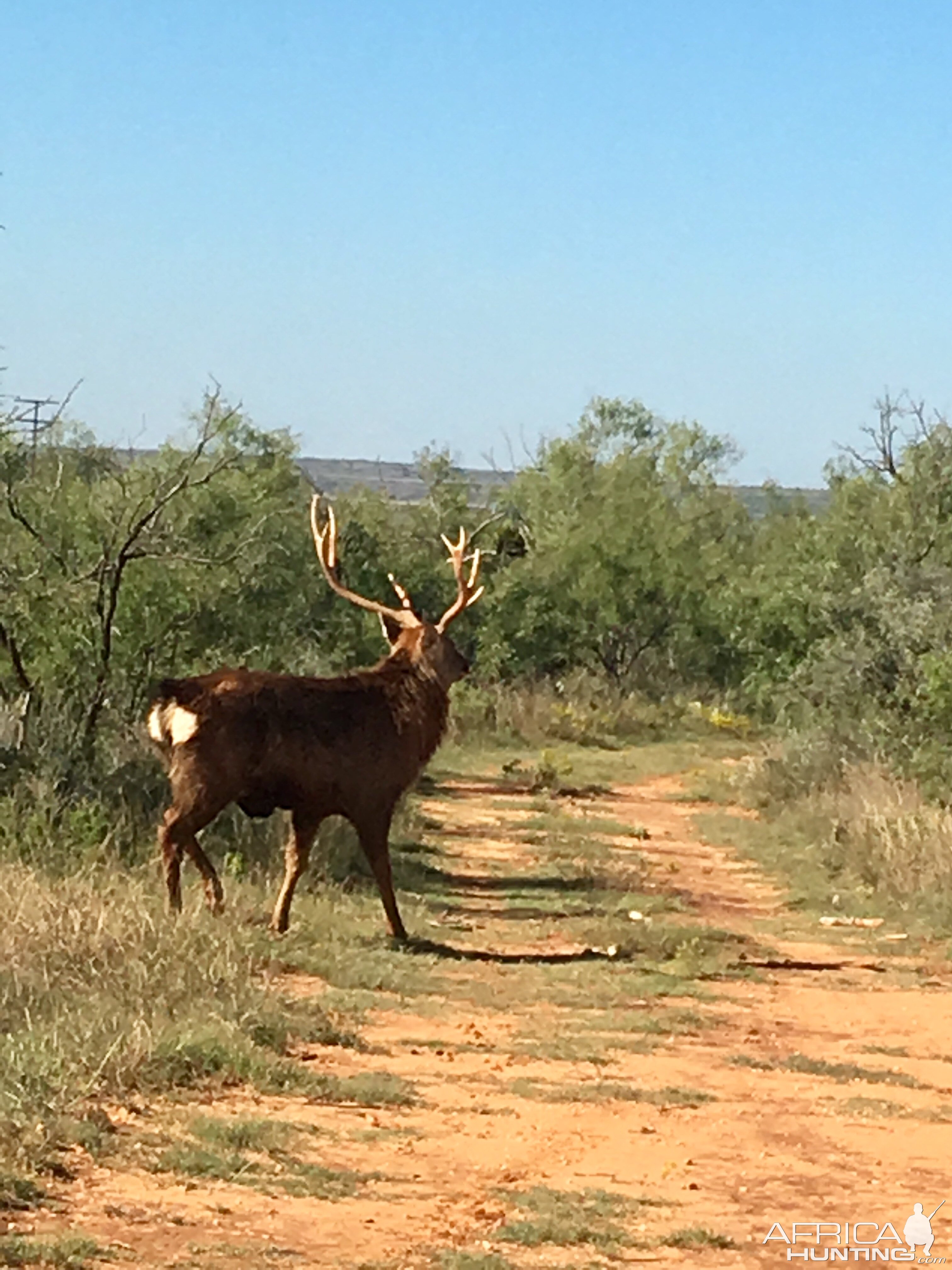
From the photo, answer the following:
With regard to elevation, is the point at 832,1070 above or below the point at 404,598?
below

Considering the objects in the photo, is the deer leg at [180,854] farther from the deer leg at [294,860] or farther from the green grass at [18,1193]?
the green grass at [18,1193]

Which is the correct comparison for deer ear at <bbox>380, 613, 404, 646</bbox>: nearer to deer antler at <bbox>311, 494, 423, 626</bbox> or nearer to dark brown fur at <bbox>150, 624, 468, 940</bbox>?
deer antler at <bbox>311, 494, 423, 626</bbox>

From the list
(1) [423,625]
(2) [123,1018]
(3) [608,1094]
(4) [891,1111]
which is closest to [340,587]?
(1) [423,625]

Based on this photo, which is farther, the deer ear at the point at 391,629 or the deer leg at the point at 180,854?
the deer ear at the point at 391,629

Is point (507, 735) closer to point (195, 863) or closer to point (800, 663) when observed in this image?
point (800, 663)

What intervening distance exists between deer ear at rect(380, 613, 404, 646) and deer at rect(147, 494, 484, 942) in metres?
0.02

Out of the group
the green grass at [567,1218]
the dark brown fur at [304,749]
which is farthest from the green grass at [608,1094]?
the dark brown fur at [304,749]

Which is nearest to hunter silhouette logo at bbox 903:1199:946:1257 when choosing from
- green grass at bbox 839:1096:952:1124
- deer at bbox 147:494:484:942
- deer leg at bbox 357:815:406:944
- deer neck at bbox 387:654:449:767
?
green grass at bbox 839:1096:952:1124

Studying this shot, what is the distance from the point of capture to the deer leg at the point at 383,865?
12461 mm

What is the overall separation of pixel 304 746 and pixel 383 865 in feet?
2.93

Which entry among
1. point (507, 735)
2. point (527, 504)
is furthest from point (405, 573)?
point (527, 504)

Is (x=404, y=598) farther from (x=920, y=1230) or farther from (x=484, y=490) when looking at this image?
(x=484, y=490)

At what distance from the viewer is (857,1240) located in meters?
6.60

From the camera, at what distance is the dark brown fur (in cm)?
1222
